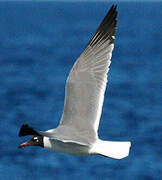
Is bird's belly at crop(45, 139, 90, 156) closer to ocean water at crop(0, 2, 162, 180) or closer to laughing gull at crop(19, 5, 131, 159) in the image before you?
laughing gull at crop(19, 5, 131, 159)

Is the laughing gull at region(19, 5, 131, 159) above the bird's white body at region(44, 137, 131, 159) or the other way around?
above

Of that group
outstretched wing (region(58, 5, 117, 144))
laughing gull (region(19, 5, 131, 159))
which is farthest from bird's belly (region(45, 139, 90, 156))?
outstretched wing (region(58, 5, 117, 144))

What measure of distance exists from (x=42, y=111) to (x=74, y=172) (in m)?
10.6

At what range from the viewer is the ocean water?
25141mm

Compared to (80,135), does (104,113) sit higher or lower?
lower

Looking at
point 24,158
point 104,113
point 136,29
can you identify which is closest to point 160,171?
point 24,158

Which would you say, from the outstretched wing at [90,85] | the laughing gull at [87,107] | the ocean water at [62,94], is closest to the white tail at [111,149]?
the laughing gull at [87,107]

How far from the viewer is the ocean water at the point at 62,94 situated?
82.5ft

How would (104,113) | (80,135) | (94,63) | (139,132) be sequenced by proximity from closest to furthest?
1. (80,135)
2. (94,63)
3. (139,132)
4. (104,113)

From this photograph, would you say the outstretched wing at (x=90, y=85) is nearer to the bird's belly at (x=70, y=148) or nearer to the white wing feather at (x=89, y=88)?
the white wing feather at (x=89, y=88)

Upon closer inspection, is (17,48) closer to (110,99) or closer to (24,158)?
(110,99)

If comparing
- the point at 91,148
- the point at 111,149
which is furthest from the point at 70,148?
the point at 111,149

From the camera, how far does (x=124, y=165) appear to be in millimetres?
25859

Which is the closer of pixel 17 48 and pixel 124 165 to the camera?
pixel 124 165
